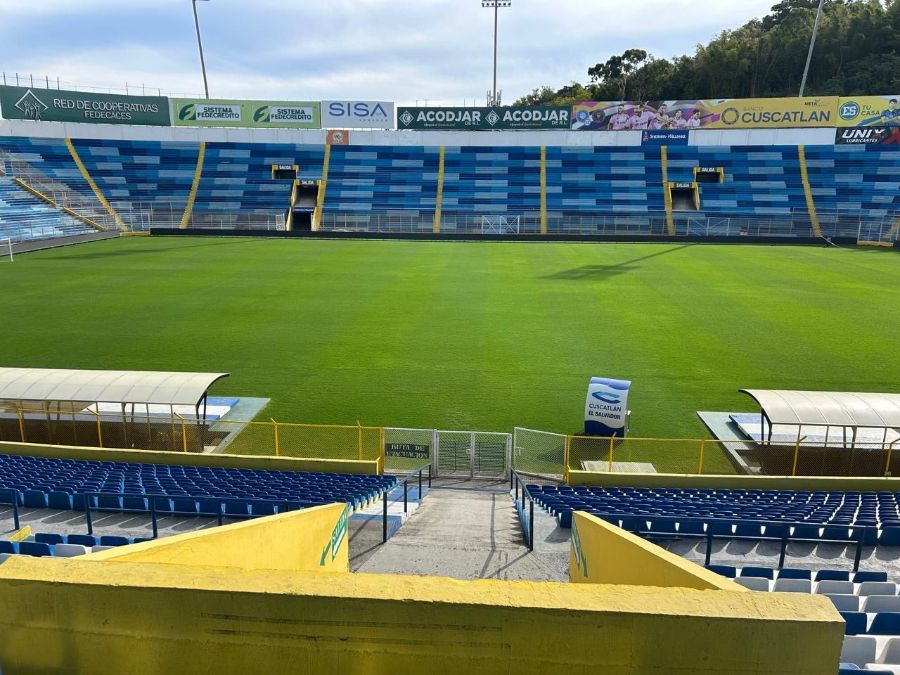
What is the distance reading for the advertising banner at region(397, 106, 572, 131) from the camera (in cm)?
6688

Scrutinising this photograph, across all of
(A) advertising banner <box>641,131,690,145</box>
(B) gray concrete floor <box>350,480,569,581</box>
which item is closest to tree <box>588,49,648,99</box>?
(A) advertising banner <box>641,131,690,145</box>

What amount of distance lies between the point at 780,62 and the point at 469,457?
359 ft

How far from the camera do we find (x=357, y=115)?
67.8 meters

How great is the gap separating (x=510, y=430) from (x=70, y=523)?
9.26m

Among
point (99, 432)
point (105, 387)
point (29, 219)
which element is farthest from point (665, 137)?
point (99, 432)

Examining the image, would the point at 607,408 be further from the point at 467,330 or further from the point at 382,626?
A: the point at 382,626

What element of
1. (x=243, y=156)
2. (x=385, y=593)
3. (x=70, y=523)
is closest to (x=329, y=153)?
(x=243, y=156)

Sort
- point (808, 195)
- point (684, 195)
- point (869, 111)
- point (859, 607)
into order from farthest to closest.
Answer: point (684, 195), point (869, 111), point (808, 195), point (859, 607)

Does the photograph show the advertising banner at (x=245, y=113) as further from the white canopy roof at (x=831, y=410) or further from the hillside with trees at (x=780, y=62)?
the white canopy roof at (x=831, y=410)

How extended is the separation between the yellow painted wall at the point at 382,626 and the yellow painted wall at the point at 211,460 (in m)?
9.24

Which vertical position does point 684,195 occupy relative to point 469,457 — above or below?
above

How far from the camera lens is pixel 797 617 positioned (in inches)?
113

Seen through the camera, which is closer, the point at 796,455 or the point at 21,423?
the point at 796,455

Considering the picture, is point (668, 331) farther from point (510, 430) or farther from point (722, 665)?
point (722, 665)
